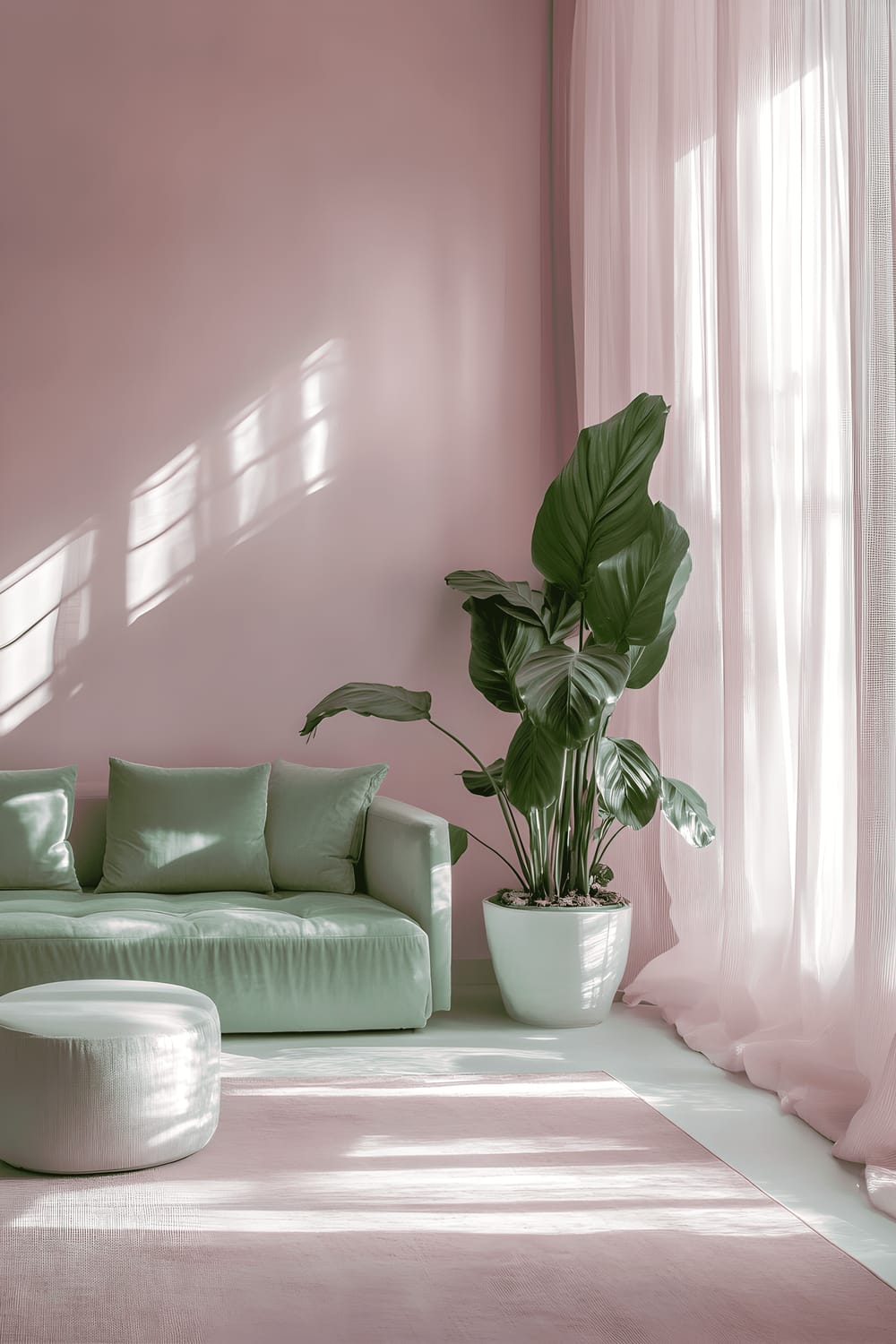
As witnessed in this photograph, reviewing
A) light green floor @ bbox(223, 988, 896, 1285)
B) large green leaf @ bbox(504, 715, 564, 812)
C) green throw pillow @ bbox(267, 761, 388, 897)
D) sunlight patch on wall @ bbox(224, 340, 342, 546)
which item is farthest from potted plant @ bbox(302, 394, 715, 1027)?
sunlight patch on wall @ bbox(224, 340, 342, 546)

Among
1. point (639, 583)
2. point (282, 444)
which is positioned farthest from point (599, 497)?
point (282, 444)

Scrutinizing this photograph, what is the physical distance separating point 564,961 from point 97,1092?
1.73m

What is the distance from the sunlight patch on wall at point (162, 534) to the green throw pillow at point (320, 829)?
938mm

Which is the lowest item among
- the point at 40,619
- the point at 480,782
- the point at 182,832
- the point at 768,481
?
the point at 182,832

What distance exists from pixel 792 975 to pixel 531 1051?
0.84 metres

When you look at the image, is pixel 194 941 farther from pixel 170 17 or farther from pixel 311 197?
pixel 170 17

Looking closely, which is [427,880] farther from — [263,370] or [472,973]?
[263,370]

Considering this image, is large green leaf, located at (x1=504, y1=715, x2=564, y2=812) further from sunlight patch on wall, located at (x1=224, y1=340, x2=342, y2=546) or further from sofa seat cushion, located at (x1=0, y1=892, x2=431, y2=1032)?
sunlight patch on wall, located at (x1=224, y1=340, x2=342, y2=546)

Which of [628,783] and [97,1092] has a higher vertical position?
[628,783]

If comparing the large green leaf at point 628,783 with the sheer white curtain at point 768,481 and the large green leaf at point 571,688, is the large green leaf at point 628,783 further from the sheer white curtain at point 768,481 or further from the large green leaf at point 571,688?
the sheer white curtain at point 768,481

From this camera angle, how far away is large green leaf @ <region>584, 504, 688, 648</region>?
12.0 feet

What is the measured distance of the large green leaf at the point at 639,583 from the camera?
3654 millimetres

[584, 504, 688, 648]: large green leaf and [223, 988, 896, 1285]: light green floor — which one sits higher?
[584, 504, 688, 648]: large green leaf

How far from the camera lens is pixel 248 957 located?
3.60m
